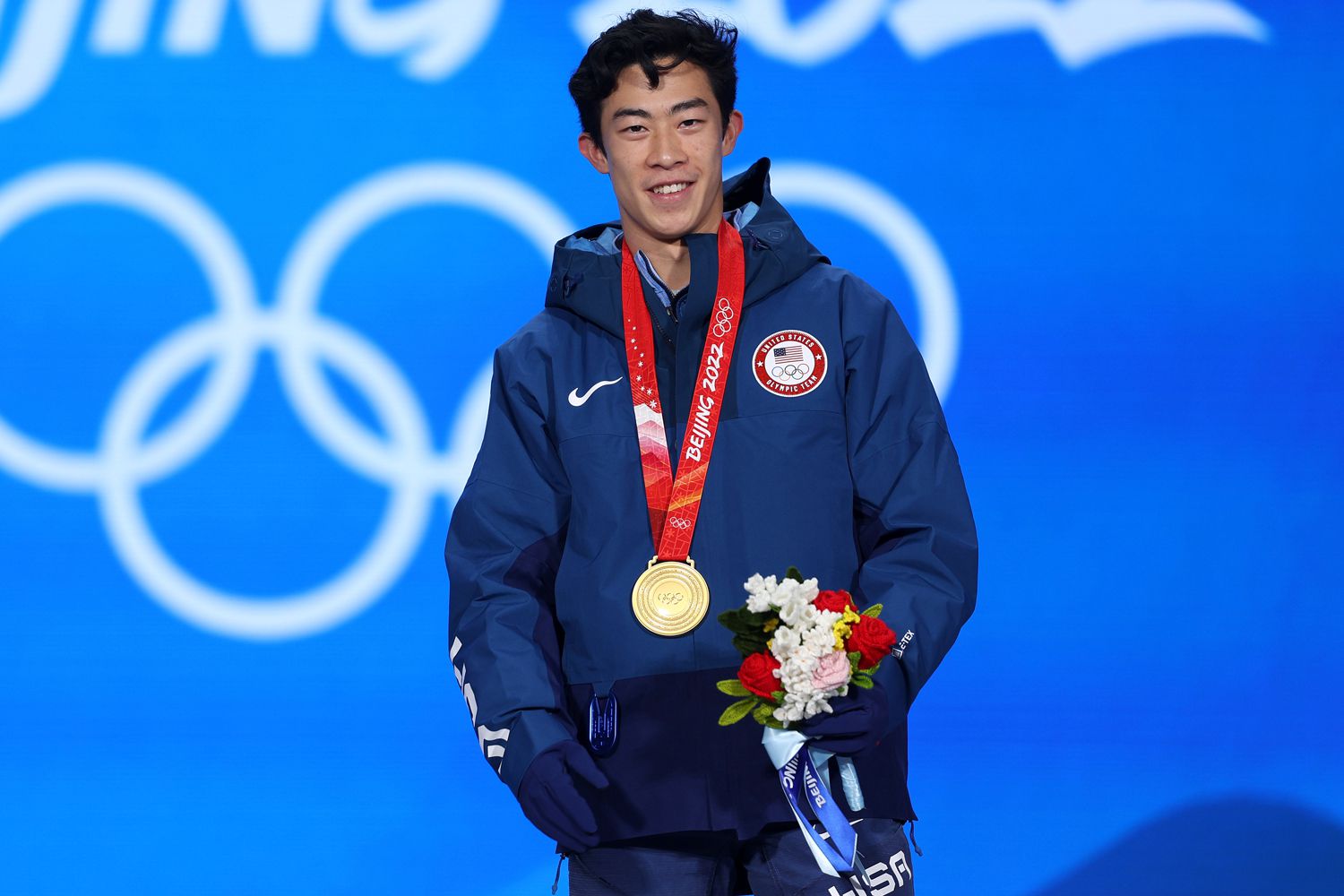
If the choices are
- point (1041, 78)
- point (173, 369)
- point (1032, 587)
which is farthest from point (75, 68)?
point (1032, 587)

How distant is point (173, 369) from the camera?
398cm

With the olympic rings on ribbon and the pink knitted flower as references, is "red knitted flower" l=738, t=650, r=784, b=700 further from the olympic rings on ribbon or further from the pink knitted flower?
the olympic rings on ribbon

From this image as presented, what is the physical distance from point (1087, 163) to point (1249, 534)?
37.6 inches

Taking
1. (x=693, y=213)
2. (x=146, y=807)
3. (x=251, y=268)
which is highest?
(x=251, y=268)

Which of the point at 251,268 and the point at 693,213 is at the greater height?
the point at 251,268

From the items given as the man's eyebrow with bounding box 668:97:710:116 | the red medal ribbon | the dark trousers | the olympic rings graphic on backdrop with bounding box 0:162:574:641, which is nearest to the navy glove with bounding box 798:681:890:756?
the dark trousers

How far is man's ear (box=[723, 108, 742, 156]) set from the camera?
2.49 m

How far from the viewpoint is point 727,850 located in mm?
2238

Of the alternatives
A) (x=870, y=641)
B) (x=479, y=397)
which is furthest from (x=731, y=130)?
(x=479, y=397)

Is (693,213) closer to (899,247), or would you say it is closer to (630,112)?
(630,112)

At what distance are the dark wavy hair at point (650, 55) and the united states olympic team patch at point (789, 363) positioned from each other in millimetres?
380

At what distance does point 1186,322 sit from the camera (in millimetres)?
3898

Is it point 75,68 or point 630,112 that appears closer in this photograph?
point 630,112

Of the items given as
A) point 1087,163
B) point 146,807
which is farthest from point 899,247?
point 146,807
